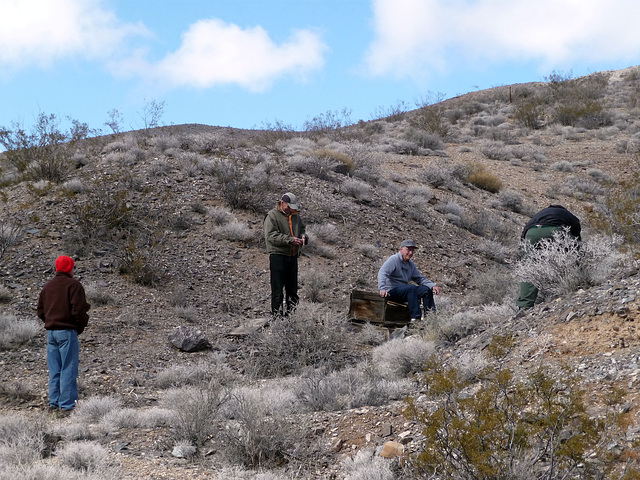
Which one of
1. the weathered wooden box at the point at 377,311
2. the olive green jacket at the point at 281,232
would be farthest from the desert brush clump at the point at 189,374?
the weathered wooden box at the point at 377,311

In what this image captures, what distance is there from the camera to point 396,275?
8.23m

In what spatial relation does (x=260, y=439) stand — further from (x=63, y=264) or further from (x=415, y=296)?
(x=415, y=296)

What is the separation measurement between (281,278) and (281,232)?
2.15ft

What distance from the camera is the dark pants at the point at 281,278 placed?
8.31 meters

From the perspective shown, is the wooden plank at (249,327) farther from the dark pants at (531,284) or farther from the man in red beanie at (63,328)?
the dark pants at (531,284)

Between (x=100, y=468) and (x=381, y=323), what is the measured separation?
506 cm

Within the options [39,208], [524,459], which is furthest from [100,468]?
[39,208]

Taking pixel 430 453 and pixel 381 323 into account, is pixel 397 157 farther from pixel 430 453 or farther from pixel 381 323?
pixel 430 453

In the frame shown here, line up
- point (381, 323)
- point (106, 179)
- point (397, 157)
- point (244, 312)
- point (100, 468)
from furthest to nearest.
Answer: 1. point (397, 157)
2. point (106, 179)
3. point (244, 312)
4. point (381, 323)
5. point (100, 468)

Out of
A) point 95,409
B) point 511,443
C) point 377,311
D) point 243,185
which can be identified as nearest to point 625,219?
point 377,311

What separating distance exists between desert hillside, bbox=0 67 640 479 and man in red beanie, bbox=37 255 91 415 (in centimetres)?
24

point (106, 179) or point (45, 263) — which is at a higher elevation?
point (106, 179)

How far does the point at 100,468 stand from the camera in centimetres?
379

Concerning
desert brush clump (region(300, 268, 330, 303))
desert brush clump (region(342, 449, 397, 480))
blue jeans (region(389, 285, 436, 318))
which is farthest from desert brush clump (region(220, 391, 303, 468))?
desert brush clump (region(300, 268, 330, 303))
